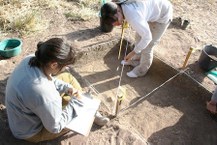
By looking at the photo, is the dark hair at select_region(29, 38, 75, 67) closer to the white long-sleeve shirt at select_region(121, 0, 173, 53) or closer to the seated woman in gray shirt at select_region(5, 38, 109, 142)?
the seated woman in gray shirt at select_region(5, 38, 109, 142)

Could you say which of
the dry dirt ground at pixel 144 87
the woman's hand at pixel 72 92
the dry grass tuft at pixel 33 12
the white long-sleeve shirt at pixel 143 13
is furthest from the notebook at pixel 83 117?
the dry grass tuft at pixel 33 12

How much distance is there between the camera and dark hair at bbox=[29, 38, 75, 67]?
82.2 inches

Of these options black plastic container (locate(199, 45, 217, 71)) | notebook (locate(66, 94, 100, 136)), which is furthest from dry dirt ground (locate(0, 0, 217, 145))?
notebook (locate(66, 94, 100, 136))

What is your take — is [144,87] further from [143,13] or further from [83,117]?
[83,117]

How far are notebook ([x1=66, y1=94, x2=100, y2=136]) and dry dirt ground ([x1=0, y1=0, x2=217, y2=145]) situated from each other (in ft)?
1.40

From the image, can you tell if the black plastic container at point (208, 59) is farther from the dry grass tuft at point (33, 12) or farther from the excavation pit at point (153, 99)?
the dry grass tuft at point (33, 12)

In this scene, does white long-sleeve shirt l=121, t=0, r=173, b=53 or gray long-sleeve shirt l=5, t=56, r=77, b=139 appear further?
white long-sleeve shirt l=121, t=0, r=173, b=53

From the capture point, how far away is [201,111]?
149 inches

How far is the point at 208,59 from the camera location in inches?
158

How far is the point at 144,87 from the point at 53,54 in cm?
229

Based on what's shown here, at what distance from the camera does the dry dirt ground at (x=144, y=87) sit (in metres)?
3.21

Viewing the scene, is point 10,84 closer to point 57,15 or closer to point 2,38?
point 2,38

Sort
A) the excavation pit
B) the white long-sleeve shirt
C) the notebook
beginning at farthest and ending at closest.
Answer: the excavation pit < the white long-sleeve shirt < the notebook

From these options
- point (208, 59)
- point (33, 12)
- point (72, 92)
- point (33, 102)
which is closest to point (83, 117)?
point (72, 92)
